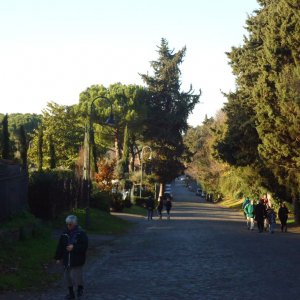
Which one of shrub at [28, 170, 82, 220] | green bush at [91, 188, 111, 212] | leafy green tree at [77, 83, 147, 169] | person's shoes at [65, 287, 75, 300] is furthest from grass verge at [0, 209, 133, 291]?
leafy green tree at [77, 83, 147, 169]

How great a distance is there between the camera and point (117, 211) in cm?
4916

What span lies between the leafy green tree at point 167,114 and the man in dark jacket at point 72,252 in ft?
214

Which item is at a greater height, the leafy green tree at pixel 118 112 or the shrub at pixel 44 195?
the leafy green tree at pixel 118 112

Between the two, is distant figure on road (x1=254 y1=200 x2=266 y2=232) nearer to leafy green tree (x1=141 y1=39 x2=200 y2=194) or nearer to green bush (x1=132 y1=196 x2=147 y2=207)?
green bush (x1=132 y1=196 x2=147 y2=207)

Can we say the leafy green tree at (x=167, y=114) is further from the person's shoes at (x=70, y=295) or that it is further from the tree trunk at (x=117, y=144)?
the person's shoes at (x=70, y=295)

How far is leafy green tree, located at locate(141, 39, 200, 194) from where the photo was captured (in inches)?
2977

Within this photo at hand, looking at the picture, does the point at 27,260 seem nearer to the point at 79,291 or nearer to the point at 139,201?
the point at 79,291

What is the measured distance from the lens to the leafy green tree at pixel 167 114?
248ft

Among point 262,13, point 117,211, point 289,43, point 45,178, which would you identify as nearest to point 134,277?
point 45,178

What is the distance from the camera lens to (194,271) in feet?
45.9

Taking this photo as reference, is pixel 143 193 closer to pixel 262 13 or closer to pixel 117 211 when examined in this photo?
pixel 117 211

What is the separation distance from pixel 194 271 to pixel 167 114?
205 feet

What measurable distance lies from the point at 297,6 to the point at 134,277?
23.9 m

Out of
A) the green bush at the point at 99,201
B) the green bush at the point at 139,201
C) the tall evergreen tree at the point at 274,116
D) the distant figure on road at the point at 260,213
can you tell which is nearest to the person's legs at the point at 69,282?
the distant figure on road at the point at 260,213
